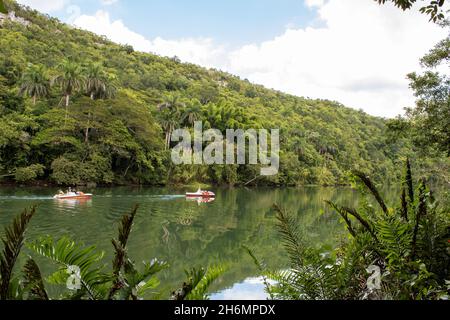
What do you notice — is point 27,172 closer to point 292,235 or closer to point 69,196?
point 69,196

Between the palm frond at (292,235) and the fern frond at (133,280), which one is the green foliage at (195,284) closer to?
the fern frond at (133,280)

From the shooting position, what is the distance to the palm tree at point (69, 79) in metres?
33.9

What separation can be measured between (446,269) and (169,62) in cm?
8564

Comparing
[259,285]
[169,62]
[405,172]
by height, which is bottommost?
[259,285]

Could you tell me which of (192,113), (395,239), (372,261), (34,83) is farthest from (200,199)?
(395,239)

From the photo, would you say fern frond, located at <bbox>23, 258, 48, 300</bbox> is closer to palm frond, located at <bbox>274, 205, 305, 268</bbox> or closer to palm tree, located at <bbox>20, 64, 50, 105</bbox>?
palm frond, located at <bbox>274, 205, 305, 268</bbox>

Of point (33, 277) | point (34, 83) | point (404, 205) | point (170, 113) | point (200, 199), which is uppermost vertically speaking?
point (34, 83)

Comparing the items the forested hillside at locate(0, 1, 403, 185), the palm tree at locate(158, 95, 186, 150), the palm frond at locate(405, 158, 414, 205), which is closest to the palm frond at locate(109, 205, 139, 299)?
the palm frond at locate(405, 158, 414, 205)

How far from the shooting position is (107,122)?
33.8 m

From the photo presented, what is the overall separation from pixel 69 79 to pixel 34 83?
297 cm

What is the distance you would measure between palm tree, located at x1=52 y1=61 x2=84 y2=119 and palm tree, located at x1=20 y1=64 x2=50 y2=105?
46.1 inches
